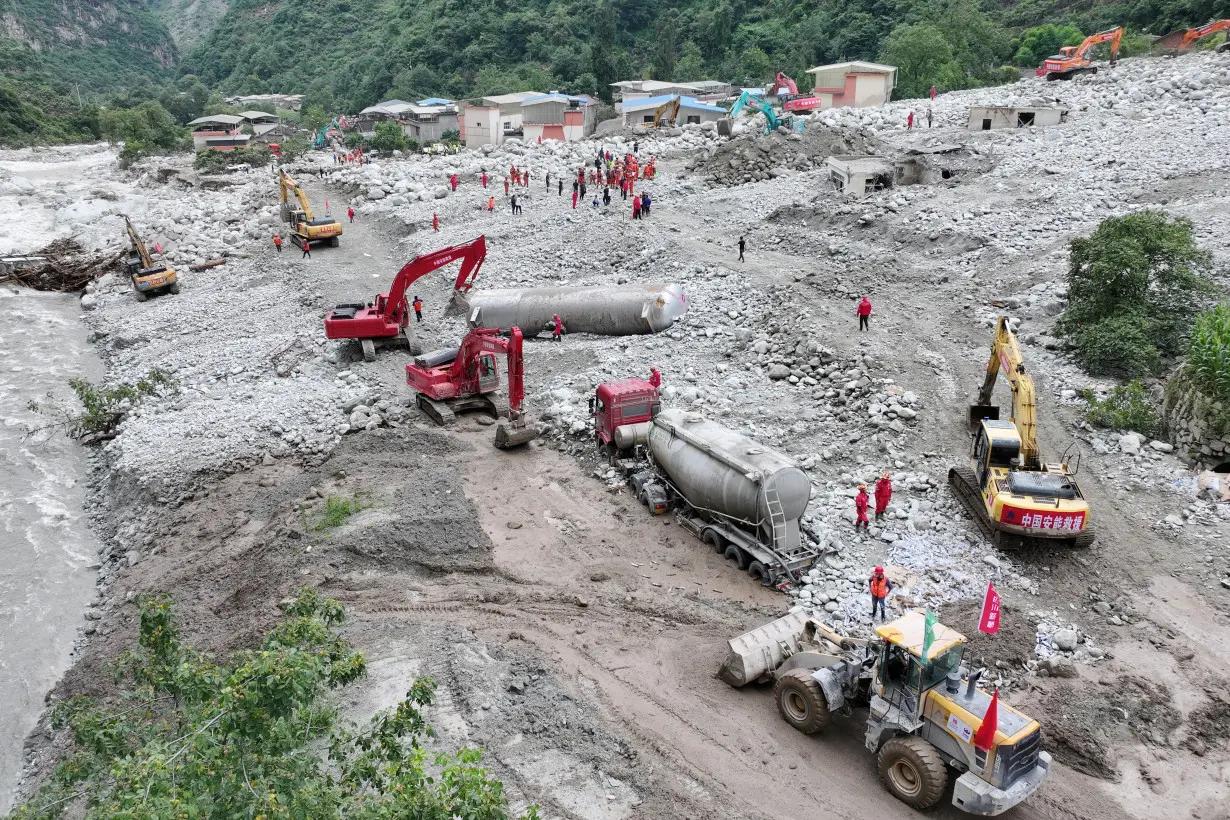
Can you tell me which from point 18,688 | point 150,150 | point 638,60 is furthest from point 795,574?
point 638,60

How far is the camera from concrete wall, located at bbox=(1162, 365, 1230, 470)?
48.4 ft

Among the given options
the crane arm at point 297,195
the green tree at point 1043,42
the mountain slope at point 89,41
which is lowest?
the crane arm at point 297,195

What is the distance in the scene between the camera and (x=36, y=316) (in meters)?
32.5

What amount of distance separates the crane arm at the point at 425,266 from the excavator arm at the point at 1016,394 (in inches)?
503

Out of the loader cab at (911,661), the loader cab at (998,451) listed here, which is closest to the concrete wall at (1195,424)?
the loader cab at (998,451)

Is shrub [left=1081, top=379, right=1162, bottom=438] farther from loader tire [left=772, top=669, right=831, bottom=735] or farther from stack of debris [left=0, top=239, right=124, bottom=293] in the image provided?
stack of debris [left=0, top=239, right=124, bottom=293]

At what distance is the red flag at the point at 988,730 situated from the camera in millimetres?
8398

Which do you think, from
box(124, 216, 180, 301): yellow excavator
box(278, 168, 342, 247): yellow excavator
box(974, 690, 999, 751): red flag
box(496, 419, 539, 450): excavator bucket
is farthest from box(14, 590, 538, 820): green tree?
box(278, 168, 342, 247): yellow excavator

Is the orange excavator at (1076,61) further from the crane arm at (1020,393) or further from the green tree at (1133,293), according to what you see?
the crane arm at (1020,393)

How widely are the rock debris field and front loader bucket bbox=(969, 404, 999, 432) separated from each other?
0.36m

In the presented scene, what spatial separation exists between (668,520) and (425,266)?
33.3 ft

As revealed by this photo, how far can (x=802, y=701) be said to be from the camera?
33.4 feet

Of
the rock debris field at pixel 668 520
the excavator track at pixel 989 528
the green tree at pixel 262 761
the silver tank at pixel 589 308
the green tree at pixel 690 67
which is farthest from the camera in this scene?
the green tree at pixel 690 67

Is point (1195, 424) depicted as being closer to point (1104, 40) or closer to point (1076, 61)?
point (1076, 61)
